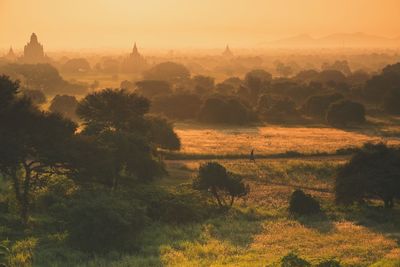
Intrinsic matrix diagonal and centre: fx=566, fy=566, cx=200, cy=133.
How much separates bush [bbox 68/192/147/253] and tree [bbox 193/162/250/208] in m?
11.2

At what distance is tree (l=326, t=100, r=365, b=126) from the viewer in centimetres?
8856

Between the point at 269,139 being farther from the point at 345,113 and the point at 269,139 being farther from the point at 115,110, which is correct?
the point at 115,110

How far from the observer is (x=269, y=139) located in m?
74.5

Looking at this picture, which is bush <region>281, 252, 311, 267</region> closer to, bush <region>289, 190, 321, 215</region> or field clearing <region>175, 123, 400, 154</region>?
bush <region>289, 190, 321, 215</region>

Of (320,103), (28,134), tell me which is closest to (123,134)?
(28,134)

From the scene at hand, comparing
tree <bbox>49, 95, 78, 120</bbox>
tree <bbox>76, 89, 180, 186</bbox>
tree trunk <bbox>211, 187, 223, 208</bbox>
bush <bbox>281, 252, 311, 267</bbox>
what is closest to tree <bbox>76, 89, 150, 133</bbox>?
tree <bbox>76, 89, 180, 186</bbox>

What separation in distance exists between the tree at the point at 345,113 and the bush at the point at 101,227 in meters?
63.4

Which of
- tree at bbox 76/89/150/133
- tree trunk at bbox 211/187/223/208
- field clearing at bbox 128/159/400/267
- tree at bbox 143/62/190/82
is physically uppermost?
tree at bbox 143/62/190/82

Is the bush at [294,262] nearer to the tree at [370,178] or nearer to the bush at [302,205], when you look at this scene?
the bush at [302,205]

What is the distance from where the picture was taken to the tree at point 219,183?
41562mm

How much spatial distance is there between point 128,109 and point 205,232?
23.8 m

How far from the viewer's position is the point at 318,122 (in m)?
94.9

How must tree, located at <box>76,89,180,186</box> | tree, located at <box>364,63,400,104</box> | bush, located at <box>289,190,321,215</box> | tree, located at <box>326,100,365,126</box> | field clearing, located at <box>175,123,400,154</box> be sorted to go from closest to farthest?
bush, located at <box>289,190,321,215</box> < tree, located at <box>76,89,180,186</box> < field clearing, located at <box>175,123,400,154</box> < tree, located at <box>326,100,365,126</box> < tree, located at <box>364,63,400,104</box>

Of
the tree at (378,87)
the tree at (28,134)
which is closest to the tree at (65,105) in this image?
the tree at (378,87)
